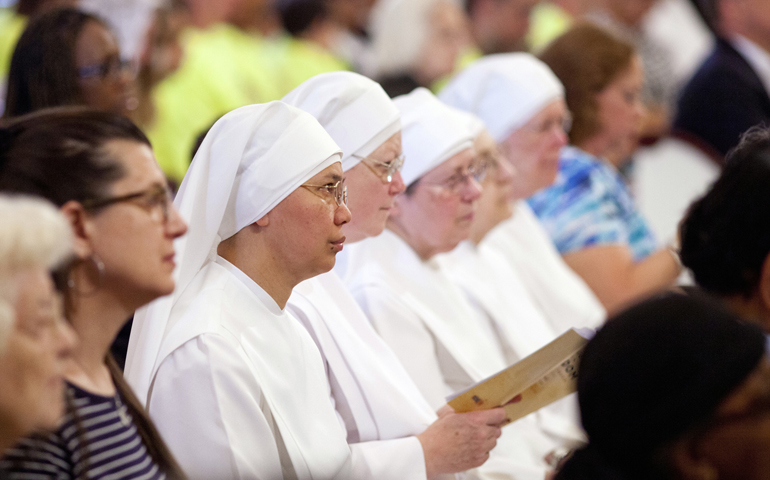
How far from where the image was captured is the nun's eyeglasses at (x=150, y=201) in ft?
6.58

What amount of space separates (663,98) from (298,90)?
627 cm

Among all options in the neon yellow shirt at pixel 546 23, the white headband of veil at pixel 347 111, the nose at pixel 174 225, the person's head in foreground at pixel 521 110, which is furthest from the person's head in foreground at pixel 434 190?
the neon yellow shirt at pixel 546 23

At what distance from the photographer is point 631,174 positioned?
23.7ft

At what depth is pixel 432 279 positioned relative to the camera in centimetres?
381

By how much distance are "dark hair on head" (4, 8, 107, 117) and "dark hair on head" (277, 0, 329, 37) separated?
391 cm

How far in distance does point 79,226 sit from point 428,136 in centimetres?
206

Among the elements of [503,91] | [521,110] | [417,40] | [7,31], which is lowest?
[521,110]

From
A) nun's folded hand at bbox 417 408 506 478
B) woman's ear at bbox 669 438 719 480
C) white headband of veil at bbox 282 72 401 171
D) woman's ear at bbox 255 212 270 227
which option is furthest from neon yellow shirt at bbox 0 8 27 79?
woman's ear at bbox 669 438 719 480

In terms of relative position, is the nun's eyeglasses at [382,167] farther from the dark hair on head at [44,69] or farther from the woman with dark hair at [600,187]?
the woman with dark hair at [600,187]

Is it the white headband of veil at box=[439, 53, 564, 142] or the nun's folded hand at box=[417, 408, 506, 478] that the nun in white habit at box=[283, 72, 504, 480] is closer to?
the nun's folded hand at box=[417, 408, 506, 478]

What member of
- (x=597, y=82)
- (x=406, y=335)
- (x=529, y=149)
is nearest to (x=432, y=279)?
(x=406, y=335)

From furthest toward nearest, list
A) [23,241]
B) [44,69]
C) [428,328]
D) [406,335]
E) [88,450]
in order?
[44,69], [428,328], [406,335], [88,450], [23,241]

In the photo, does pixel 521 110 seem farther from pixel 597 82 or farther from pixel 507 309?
pixel 507 309

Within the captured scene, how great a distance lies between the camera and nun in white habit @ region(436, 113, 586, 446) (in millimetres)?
4230
